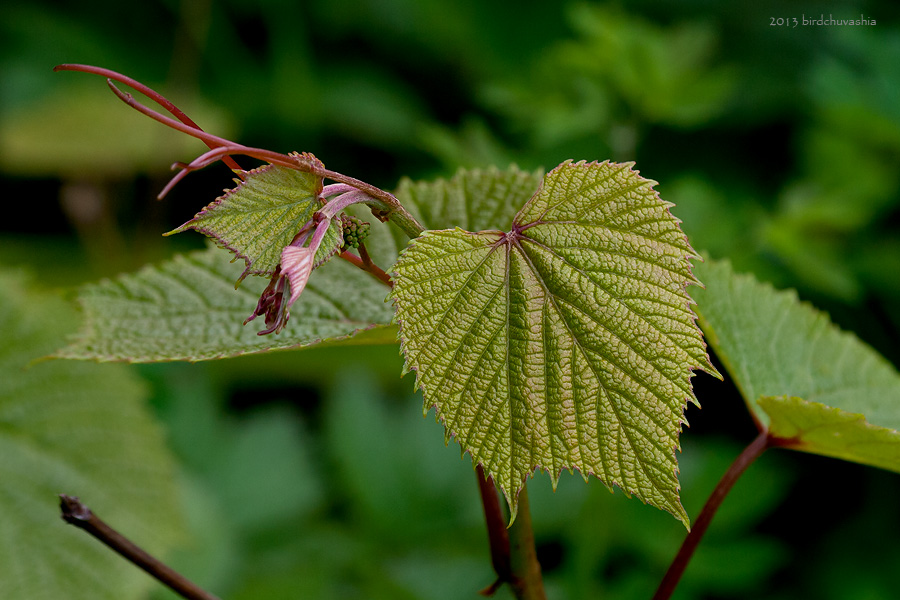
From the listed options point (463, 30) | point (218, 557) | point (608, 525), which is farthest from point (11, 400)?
point (463, 30)

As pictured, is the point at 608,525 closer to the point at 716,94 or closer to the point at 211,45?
the point at 716,94

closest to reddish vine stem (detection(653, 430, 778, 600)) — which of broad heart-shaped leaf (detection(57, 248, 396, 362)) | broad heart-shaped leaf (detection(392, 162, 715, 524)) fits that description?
broad heart-shaped leaf (detection(392, 162, 715, 524))

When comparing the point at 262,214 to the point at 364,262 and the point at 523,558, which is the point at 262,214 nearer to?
the point at 364,262

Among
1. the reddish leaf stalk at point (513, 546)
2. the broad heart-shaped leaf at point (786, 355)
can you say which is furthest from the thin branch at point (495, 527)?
the broad heart-shaped leaf at point (786, 355)

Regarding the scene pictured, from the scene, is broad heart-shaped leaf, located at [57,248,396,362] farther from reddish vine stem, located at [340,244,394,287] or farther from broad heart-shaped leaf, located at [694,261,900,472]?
broad heart-shaped leaf, located at [694,261,900,472]

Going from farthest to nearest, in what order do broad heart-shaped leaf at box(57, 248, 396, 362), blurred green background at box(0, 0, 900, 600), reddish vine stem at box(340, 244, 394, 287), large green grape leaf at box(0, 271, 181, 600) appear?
blurred green background at box(0, 0, 900, 600), large green grape leaf at box(0, 271, 181, 600), broad heart-shaped leaf at box(57, 248, 396, 362), reddish vine stem at box(340, 244, 394, 287)
